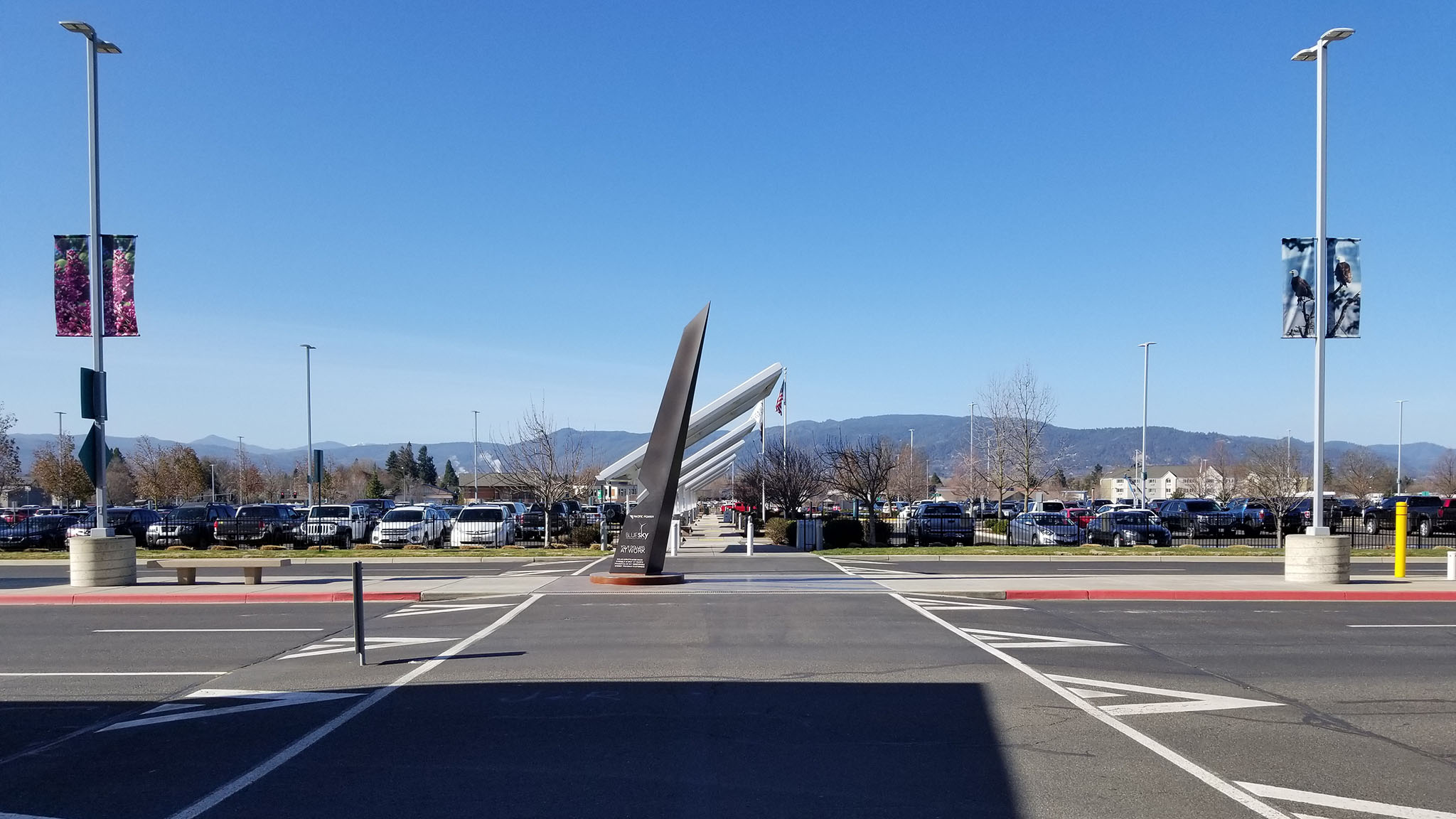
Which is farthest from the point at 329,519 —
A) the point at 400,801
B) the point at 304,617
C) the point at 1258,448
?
the point at 1258,448

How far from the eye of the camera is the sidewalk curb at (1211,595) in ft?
60.7

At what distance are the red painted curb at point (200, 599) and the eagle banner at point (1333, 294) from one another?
18.0 meters

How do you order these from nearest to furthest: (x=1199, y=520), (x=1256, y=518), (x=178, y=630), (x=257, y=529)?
(x=178, y=630), (x=257, y=529), (x=1199, y=520), (x=1256, y=518)

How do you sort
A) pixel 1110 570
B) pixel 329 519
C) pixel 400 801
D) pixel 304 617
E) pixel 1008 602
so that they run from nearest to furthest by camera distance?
1. pixel 400 801
2. pixel 304 617
3. pixel 1008 602
4. pixel 1110 570
5. pixel 329 519

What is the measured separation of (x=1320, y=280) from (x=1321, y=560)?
5.49m

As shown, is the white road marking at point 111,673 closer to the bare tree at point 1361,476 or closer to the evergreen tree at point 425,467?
the bare tree at point 1361,476

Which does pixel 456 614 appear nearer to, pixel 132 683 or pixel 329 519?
pixel 132 683

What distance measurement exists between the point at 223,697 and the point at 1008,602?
1257 cm

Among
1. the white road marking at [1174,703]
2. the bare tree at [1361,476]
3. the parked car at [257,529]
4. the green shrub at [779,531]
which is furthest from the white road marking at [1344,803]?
the bare tree at [1361,476]

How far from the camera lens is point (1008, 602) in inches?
698

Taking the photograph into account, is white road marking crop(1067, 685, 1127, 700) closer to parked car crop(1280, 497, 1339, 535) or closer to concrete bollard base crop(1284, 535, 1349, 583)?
concrete bollard base crop(1284, 535, 1349, 583)

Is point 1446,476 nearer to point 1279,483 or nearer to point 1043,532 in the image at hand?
point 1279,483

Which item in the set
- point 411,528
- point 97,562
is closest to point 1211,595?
point 97,562

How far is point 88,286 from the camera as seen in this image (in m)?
20.0
